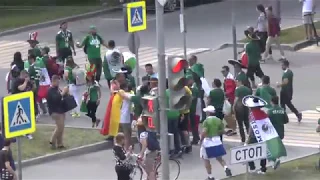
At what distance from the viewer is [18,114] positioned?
15945 mm

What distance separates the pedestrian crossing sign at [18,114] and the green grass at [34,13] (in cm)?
2146

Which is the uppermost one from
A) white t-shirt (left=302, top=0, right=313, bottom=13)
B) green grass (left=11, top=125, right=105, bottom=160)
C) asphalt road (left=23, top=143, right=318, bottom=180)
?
white t-shirt (left=302, top=0, right=313, bottom=13)

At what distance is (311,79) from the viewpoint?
2900 centimetres

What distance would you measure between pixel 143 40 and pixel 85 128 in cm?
1141

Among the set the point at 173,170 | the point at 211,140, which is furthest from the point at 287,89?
the point at 211,140

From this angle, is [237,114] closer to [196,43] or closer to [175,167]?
[175,167]

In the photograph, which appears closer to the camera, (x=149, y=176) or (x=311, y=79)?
(x=149, y=176)

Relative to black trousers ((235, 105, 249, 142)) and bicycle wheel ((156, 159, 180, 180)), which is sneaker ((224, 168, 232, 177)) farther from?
black trousers ((235, 105, 249, 142))

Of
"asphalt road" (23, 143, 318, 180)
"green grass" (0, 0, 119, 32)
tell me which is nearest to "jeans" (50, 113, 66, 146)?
"asphalt road" (23, 143, 318, 180)

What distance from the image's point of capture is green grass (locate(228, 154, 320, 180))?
19.8m

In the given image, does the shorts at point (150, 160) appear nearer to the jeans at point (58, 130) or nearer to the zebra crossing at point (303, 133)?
the jeans at point (58, 130)

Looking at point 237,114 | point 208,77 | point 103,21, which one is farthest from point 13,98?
point 103,21

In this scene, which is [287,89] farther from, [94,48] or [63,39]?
[63,39]

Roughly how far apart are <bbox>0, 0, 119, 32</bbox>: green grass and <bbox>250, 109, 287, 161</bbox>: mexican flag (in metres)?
18.9
